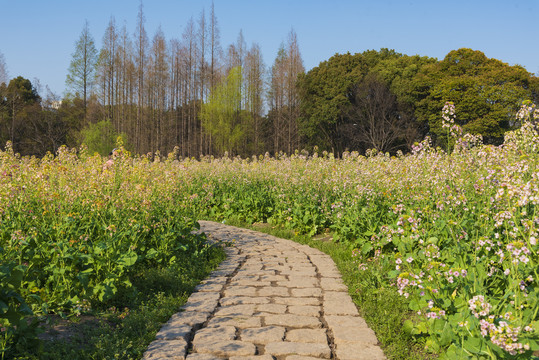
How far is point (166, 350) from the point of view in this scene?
2938 millimetres

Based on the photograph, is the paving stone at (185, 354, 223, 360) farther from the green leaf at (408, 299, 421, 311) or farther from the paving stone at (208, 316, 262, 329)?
the green leaf at (408, 299, 421, 311)

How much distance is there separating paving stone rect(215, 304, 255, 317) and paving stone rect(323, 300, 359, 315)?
0.73 metres

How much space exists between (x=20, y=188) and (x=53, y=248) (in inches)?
56.3

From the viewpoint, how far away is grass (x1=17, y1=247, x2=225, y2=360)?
2809 millimetres

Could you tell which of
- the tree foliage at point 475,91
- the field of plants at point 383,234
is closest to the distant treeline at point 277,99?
the tree foliage at point 475,91

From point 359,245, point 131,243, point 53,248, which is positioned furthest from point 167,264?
point 359,245

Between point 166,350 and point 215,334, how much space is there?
0.45 m

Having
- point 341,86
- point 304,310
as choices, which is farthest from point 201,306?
point 341,86

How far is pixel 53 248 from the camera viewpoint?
151 inches

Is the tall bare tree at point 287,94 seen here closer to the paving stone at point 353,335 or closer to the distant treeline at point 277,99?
the distant treeline at point 277,99

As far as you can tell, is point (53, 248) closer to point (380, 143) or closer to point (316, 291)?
point (316, 291)

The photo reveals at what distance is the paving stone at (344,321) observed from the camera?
3.50 meters

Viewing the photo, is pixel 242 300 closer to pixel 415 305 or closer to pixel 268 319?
pixel 268 319

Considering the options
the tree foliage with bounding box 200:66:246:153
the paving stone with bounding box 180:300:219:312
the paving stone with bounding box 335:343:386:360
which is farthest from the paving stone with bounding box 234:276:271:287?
the tree foliage with bounding box 200:66:246:153
